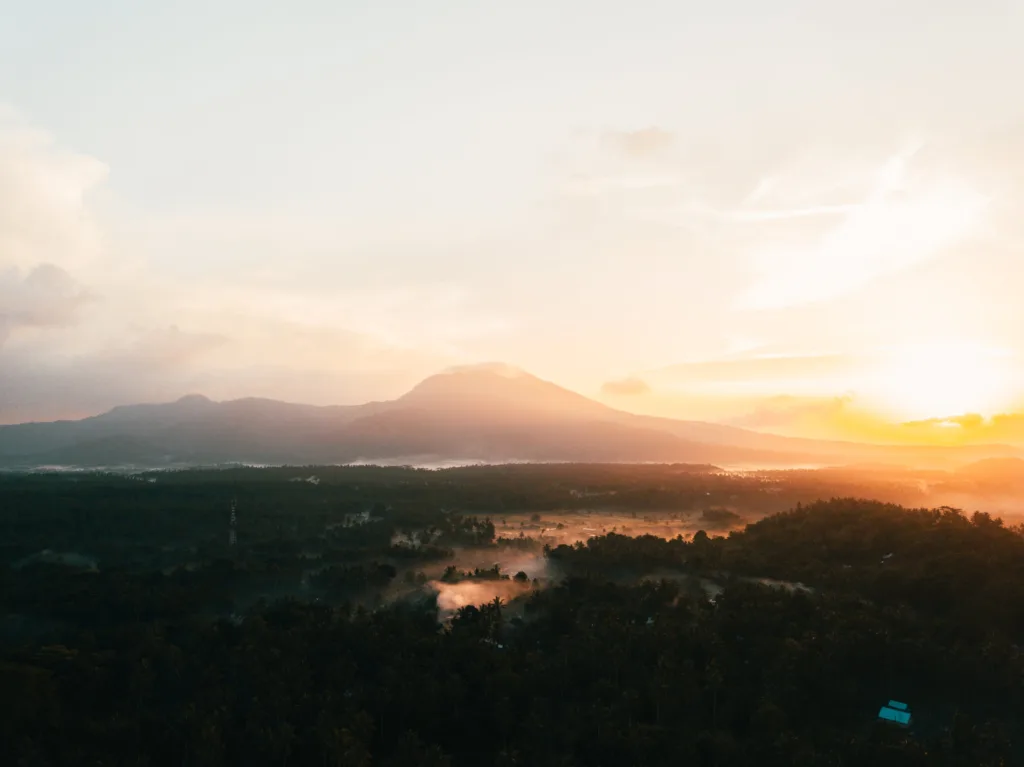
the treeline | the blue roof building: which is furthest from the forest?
the blue roof building

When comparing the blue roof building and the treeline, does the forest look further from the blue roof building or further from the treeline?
the blue roof building

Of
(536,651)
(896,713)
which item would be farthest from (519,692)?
(896,713)

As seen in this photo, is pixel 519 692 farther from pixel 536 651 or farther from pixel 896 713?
pixel 896 713

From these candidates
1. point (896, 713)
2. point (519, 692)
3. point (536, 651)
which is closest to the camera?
point (896, 713)

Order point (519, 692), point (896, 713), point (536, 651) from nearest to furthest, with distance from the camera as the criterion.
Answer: point (896, 713) → point (519, 692) → point (536, 651)

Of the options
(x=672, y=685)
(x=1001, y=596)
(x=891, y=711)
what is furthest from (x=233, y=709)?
(x=1001, y=596)

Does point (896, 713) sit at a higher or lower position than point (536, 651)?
lower

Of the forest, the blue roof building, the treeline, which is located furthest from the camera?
the blue roof building

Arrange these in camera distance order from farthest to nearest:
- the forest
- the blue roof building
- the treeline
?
the blue roof building
the forest
the treeline

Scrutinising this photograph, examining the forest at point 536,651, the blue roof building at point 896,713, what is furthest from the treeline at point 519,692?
the blue roof building at point 896,713
